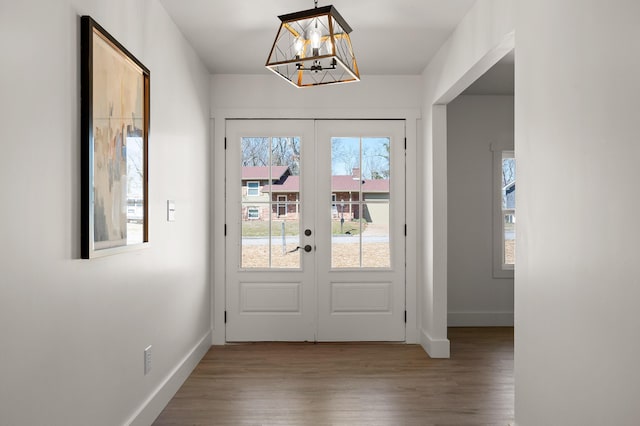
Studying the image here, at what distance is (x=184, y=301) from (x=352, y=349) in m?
1.66

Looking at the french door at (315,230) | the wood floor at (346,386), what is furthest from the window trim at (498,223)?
the french door at (315,230)

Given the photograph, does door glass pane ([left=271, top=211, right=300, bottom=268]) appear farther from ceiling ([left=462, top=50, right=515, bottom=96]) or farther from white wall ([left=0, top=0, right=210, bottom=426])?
ceiling ([left=462, top=50, right=515, bottom=96])

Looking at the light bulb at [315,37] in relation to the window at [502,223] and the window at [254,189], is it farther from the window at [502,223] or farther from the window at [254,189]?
the window at [502,223]

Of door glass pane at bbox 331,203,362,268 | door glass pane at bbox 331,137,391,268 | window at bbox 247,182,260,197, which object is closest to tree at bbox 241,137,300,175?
window at bbox 247,182,260,197

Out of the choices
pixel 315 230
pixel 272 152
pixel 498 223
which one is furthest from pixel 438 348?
pixel 272 152

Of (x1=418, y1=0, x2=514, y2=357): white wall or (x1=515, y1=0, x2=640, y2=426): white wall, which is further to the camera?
(x1=418, y1=0, x2=514, y2=357): white wall

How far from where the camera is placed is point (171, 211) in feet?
11.1

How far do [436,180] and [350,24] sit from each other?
61.6 inches

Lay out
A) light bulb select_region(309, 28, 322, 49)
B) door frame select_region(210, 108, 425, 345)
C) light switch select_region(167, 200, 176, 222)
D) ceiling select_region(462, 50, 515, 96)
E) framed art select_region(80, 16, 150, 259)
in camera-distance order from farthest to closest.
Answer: door frame select_region(210, 108, 425, 345) → ceiling select_region(462, 50, 515, 96) → light switch select_region(167, 200, 176, 222) → light bulb select_region(309, 28, 322, 49) → framed art select_region(80, 16, 150, 259)

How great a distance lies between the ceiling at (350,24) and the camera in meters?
3.17

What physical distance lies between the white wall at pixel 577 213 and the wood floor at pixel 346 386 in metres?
0.86

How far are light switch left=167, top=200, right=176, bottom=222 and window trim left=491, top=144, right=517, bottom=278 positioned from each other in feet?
11.9

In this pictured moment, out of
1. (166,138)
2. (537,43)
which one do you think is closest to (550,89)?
(537,43)

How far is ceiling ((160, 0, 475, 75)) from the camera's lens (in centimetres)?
317
